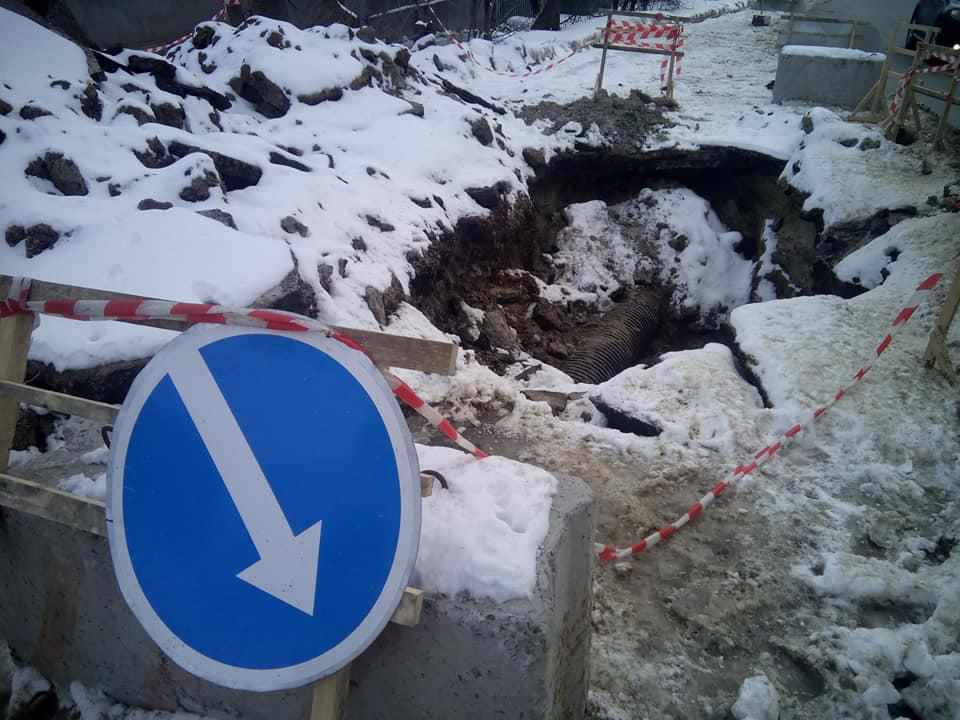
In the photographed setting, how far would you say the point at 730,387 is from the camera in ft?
13.6

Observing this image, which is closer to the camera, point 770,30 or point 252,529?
point 252,529

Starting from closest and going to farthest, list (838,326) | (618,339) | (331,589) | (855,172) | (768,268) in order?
(331,589), (838,326), (618,339), (855,172), (768,268)

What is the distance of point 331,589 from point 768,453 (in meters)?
3.03

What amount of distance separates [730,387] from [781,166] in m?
5.16

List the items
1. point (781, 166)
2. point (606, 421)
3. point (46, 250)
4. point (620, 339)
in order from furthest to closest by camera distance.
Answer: point (781, 166) < point (620, 339) < point (606, 421) < point (46, 250)

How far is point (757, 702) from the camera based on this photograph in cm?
215

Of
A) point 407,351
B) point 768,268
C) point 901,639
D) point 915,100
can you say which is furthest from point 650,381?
point 915,100

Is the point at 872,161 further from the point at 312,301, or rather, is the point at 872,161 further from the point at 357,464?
the point at 357,464

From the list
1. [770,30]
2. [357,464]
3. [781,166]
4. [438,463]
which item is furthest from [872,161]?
[770,30]

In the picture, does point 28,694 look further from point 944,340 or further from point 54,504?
point 944,340

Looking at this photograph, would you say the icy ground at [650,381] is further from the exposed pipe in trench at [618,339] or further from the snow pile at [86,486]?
the exposed pipe in trench at [618,339]

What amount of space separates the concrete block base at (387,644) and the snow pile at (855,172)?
604 centimetres

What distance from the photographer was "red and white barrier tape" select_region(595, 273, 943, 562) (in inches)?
115

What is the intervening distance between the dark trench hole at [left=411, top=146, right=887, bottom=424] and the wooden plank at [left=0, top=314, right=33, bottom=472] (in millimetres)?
3189
